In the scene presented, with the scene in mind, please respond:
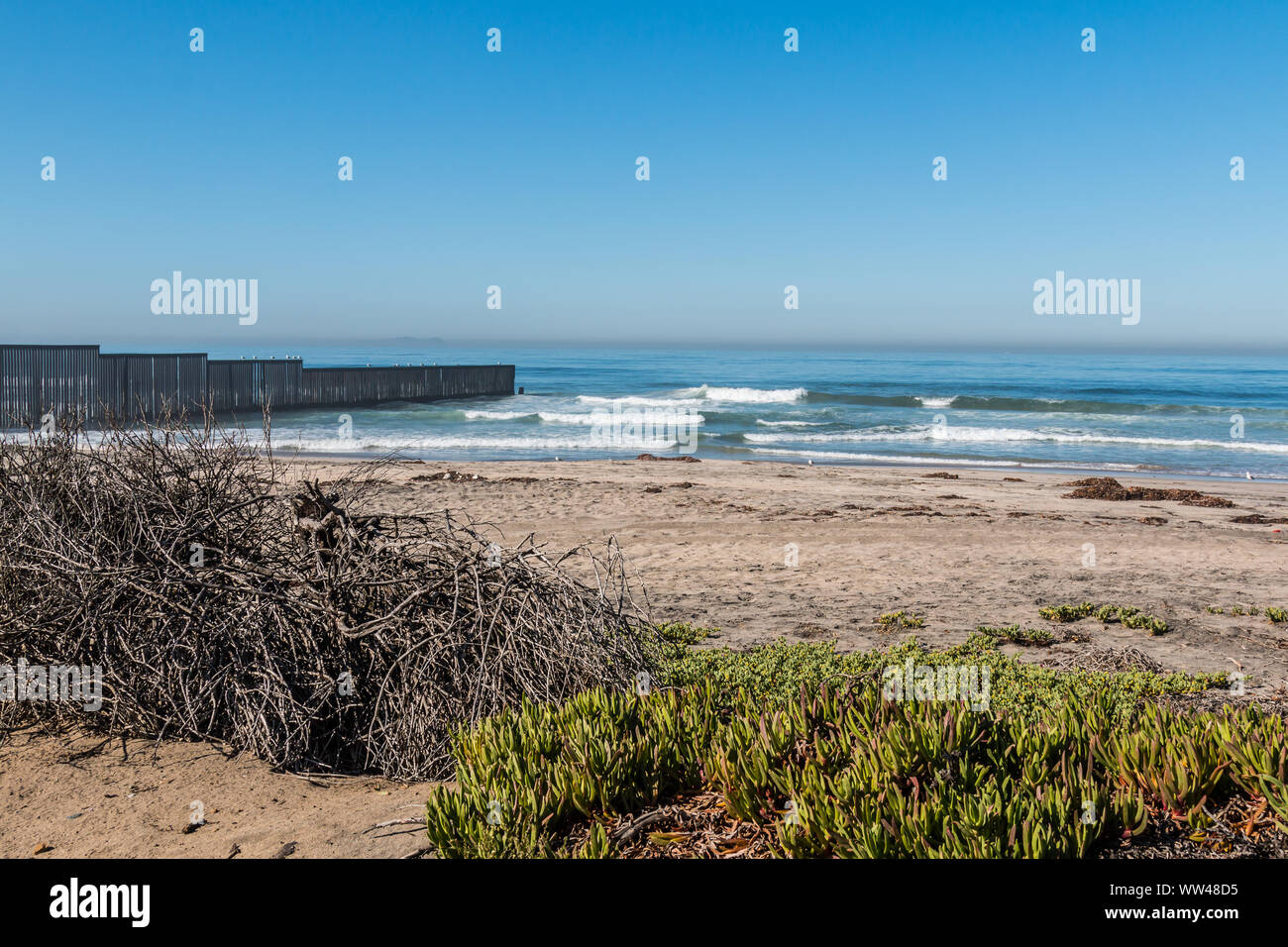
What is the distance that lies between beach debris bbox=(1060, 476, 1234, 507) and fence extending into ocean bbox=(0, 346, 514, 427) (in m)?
18.8

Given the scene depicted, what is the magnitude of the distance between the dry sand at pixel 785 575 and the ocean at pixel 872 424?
5.78 metres

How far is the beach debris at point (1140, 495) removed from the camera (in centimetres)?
1641

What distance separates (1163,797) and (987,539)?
378 inches

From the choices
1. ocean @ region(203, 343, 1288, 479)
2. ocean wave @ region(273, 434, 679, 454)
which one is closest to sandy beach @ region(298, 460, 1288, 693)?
ocean @ region(203, 343, 1288, 479)

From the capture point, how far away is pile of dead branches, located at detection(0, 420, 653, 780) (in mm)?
4543

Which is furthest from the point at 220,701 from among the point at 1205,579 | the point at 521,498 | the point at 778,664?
the point at 521,498

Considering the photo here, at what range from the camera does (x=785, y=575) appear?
392 inches

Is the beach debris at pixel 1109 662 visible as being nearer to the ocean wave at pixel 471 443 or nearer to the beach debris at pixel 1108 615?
the beach debris at pixel 1108 615

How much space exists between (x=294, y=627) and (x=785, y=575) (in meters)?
6.26

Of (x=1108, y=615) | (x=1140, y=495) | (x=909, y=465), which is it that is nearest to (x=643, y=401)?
(x=909, y=465)

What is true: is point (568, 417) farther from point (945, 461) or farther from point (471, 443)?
point (945, 461)

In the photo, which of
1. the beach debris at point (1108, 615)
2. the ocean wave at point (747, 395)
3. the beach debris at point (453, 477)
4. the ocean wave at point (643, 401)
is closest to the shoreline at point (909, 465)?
the beach debris at point (453, 477)

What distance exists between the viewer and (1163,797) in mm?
3082

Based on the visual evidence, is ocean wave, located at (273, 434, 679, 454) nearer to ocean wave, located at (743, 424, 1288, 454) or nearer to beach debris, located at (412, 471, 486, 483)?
ocean wave, located at (743, 424, 1288, 454)
